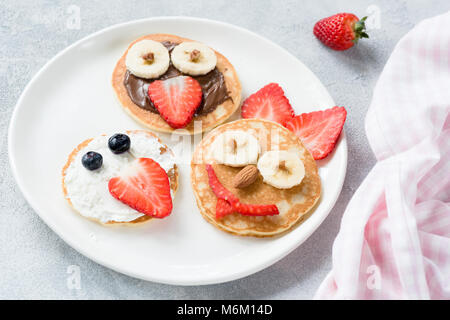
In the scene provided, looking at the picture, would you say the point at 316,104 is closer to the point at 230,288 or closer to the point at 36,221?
the point at 230,288

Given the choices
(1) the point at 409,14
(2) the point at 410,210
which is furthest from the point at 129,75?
(1) the point at 409,14

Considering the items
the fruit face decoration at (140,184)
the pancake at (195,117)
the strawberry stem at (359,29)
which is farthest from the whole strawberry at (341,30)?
the fruit face decoration at (140,184)

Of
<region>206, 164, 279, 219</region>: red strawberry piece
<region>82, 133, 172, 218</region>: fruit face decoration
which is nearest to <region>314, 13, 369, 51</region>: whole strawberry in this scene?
<region>206, 164, 279, 219</region>: red strawberry piece

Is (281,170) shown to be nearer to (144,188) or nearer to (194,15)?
(144,188)

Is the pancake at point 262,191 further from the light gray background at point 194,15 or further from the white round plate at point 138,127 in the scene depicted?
the light gray background at point 194,15

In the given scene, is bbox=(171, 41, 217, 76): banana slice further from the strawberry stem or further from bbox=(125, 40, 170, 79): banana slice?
the strawberry stem
